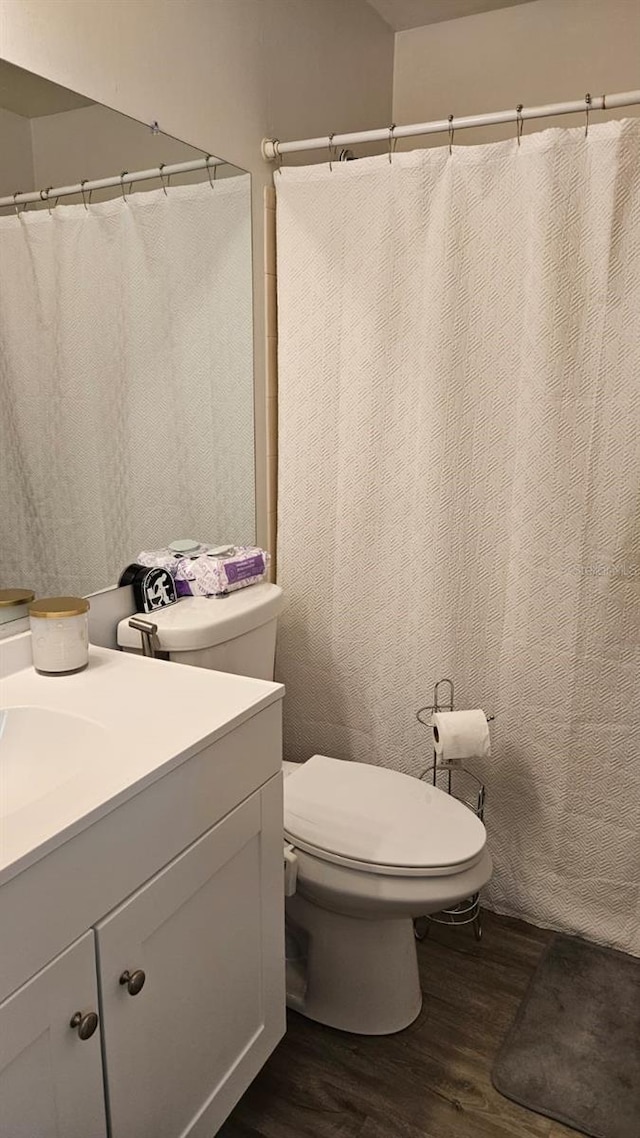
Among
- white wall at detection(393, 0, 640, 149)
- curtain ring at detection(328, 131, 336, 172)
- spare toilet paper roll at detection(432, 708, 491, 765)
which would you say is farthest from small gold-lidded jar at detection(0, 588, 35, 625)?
white wall at detection(393, 0, 640, 149)

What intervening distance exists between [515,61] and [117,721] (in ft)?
7.12

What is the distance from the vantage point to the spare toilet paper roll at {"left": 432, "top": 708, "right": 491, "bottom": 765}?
1.83m

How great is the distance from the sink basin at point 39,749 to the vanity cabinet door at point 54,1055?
0.24 metres

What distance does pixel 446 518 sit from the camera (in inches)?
75.9

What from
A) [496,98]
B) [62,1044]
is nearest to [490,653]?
[62,1044]

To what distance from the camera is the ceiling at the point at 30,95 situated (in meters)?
1.29

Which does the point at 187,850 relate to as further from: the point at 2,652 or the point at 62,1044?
the point at 2,652

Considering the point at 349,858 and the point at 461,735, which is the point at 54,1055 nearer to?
the point at 349,858

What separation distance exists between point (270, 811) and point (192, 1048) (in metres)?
0.36

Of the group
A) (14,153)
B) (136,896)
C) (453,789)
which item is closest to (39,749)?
(136,896)

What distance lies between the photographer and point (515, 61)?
90.4 inches

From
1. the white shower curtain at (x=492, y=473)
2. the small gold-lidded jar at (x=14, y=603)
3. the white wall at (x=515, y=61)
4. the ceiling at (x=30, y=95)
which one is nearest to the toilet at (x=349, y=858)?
the small gold-lidded jar at (x=14, y=603)

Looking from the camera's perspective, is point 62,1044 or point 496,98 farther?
point 496,98

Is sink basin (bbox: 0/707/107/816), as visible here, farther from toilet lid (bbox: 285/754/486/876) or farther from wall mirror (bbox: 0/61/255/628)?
toilet lid (bbox: 285/754/486/876)
